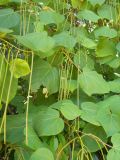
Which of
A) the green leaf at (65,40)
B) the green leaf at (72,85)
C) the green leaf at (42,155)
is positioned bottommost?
the green leaf at (42,155)

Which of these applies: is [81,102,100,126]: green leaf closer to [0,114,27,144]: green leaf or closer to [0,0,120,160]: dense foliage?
[0,0,120,160]: dense foliage

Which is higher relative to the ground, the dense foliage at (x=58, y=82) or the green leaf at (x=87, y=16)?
the green leaf at (x=87, y=16)

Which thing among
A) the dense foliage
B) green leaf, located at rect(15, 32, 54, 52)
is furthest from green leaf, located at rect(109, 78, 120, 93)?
green leaf, located at rect(15, 32, 54, 52)

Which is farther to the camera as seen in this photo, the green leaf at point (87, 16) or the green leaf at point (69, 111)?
the green leaf at point (87, 16)

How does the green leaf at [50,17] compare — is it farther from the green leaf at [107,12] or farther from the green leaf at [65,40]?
the green leaf at [107,12]

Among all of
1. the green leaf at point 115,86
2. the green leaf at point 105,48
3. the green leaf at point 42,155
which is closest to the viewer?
the green leaf at point 42,155

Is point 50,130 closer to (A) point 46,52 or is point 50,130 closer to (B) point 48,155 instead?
(B) point 48,155

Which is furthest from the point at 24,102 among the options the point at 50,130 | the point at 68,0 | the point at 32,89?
the point at 68,0

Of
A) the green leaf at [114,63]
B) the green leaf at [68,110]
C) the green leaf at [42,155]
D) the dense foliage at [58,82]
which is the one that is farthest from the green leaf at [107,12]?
the green leaf at [42,155]
